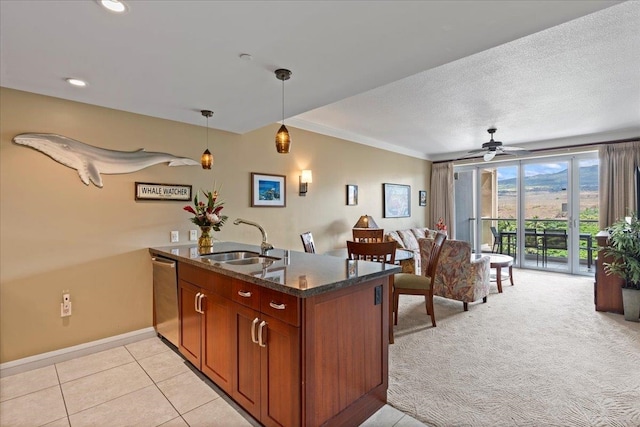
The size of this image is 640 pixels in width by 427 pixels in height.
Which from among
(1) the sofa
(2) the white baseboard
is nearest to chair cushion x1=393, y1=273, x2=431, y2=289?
→ (1) the sofa

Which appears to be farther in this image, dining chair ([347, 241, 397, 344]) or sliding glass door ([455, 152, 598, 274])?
sliding glass door ([455, 152, 598, 274])

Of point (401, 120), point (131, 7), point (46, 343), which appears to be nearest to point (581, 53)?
point (401, 120)

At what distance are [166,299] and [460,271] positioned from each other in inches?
136

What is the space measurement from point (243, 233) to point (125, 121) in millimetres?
1753

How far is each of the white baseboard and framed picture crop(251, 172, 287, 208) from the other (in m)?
1.88

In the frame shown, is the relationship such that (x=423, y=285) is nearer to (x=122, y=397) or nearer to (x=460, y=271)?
(x=460, y=271)

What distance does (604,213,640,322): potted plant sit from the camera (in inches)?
139

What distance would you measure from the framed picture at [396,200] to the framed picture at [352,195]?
2.97 feet

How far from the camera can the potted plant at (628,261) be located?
3.53m

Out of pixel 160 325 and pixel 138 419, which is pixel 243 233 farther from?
pixel 138 419

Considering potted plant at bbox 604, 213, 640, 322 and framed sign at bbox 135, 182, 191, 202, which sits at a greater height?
framed sign at bbox 135, 182, 191, 202

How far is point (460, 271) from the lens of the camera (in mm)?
3994

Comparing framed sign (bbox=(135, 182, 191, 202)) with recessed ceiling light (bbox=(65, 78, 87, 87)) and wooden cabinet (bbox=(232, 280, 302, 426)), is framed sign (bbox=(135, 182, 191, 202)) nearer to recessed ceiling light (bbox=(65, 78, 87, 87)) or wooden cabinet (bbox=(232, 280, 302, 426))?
recessed ceiling light (bbox=(65, 78, 87, 87))

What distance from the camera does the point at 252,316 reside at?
181cm
